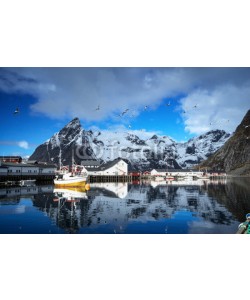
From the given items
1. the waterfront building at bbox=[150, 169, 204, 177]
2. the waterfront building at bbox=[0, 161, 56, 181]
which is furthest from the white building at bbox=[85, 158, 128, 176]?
the waterfront building at bbox=[150, 169, 204, 177]

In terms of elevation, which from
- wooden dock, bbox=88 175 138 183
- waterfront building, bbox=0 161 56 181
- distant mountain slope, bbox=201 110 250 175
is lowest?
wooden dock, bbox=88 175 138 183

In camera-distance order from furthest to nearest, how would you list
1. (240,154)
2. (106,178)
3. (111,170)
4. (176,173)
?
(176,173) → (240,154) → (111,170) → (106,178)

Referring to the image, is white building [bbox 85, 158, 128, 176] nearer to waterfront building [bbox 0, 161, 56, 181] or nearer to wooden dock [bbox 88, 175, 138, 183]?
wooden dock [bbox 88, 175, 138, 183]

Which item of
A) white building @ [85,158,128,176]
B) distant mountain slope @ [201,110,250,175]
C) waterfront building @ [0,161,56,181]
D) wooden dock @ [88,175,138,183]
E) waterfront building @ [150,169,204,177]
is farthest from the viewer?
waterfront building @ [150,169,204,177]

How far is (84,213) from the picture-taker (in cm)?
1505

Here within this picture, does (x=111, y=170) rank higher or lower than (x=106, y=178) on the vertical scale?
higher

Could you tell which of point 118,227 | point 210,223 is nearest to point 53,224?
point 118,227

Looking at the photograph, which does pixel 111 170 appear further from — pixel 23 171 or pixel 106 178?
pixel 23 171

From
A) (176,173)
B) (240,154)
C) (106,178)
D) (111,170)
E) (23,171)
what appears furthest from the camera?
(176,173)

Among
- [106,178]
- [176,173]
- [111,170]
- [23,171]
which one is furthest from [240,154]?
[23,171]

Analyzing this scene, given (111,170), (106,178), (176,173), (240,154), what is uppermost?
(240,154)

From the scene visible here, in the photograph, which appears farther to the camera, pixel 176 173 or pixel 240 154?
pixel 176 173

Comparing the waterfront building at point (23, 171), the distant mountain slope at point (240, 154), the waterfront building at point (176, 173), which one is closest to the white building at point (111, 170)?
the waterfront building at point (23, 171)
